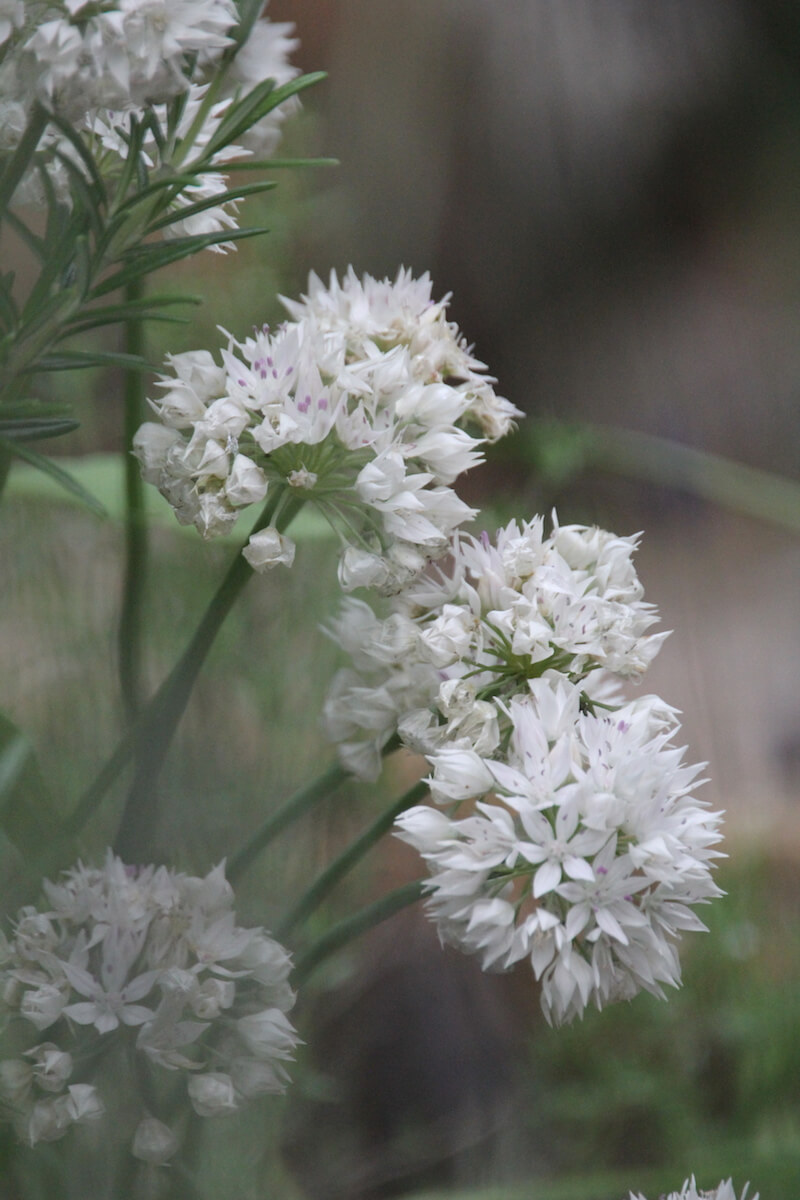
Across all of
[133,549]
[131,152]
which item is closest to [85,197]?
[131,152]

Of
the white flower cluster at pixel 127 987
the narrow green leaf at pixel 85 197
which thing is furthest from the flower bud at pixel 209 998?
the narrow green leaf at pixel 85 197

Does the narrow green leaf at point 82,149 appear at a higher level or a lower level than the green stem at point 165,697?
higher

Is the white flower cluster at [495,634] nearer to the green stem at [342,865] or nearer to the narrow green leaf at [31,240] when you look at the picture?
the green stem at [342,865]

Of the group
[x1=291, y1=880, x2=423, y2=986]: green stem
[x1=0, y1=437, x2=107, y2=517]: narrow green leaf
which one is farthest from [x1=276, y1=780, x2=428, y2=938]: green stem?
[x1=0, y1=437, x2=107, y2=517]: narrow green leaf

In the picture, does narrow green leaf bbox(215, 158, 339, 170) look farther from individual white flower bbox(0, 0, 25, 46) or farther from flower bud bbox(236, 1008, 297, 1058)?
flower bud bbox(236, 1008, 297, 1058)

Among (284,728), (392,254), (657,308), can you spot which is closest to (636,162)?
(657,308)

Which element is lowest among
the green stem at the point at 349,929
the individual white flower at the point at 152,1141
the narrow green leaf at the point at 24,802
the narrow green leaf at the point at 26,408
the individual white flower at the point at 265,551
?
the individual white flower at the point at 152,1141

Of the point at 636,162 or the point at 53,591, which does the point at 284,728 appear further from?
the point at 636,162

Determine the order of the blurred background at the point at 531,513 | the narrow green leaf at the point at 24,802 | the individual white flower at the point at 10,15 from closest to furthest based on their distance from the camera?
the individual white flower at the point at 10,15
the narrow green leaf at the point at 24,802
the blurred background at the point at 531,513
